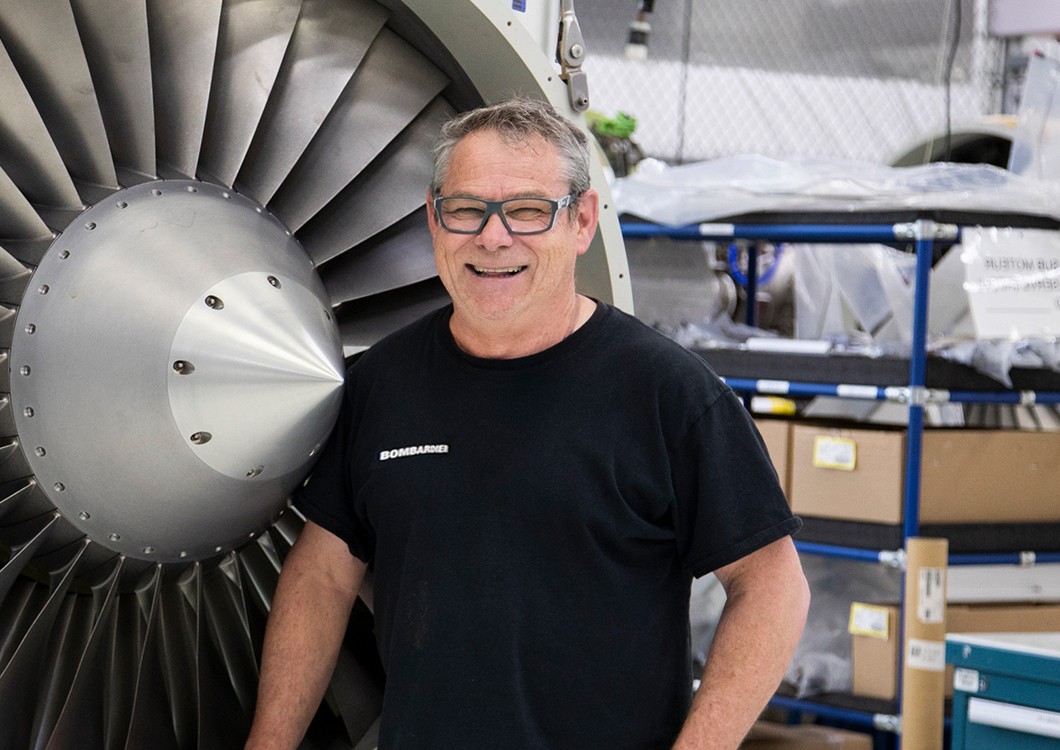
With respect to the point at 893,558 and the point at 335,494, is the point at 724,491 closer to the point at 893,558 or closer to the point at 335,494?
the point at 335,494

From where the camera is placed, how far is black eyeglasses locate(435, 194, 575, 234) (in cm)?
192

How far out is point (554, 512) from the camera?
1.91m

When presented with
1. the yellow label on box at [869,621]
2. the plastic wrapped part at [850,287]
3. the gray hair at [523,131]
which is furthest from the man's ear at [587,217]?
the plastic wrapped part at [850,287]

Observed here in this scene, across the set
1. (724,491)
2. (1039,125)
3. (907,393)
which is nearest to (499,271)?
(724,491)

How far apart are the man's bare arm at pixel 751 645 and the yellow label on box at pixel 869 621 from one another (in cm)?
243

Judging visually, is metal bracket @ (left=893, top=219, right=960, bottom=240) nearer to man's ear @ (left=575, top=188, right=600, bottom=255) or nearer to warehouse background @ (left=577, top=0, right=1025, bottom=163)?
man's ear @ (left=575, top=188, right=600, bottom=255)

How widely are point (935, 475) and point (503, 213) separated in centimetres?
265

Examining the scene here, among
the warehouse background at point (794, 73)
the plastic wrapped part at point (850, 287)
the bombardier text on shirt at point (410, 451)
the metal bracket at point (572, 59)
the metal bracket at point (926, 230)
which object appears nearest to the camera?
the bombardier text on shirt at point (410, 451)

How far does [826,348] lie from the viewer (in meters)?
4.40

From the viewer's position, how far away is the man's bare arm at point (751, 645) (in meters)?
1.89

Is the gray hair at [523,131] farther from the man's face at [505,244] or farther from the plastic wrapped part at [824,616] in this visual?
the plastic wrapped part at [824,616]

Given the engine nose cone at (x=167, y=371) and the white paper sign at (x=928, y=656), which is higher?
the engine nose cone at (x=167, y=371)

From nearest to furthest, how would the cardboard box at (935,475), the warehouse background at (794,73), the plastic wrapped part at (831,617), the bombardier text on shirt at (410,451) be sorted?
1. the bombardier text on shirt at (410,451)
2. the cardboard box at (935,475)
3. the plastic wrapped part at (831,617)
4. the warehouse background at (794,73)

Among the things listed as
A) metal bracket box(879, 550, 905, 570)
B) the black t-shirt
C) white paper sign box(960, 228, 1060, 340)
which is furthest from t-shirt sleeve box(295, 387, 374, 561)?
white paper sign box(960, 228, 1060, 340)
